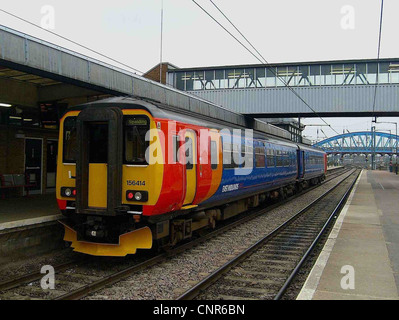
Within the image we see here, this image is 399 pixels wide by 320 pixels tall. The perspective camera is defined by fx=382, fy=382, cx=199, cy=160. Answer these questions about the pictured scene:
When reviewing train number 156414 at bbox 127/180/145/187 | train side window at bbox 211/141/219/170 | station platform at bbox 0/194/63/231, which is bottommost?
station platform at bbox 0/194/63/231

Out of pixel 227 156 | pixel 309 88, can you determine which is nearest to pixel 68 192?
pixel 227 156

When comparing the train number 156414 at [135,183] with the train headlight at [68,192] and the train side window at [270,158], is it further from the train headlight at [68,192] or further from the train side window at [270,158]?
the train side window at [270,158]

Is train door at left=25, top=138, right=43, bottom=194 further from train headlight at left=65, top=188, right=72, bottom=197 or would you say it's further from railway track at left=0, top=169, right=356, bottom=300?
railway track at left=0, top=169, right=356, bottom=300

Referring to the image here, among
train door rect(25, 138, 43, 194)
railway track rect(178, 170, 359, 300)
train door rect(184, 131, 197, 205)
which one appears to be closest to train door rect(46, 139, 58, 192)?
train door rect(25, 138, 43, 194)

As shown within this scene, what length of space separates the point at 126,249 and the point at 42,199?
613cm

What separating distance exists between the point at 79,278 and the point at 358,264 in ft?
16.6

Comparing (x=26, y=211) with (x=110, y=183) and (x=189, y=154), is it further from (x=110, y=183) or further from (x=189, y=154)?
(x=189, y=154)

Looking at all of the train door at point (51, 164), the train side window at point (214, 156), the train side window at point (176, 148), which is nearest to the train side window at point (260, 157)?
the train side window at point (214, 156)

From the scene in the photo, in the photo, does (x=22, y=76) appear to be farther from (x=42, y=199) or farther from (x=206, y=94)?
(x=206, y=94)

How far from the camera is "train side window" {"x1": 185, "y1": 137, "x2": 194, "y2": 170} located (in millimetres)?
7905

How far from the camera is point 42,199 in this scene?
11.9 m

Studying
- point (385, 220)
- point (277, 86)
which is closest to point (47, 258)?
point (385, 220)

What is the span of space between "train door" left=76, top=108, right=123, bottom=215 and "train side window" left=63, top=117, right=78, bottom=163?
0.48 metres
